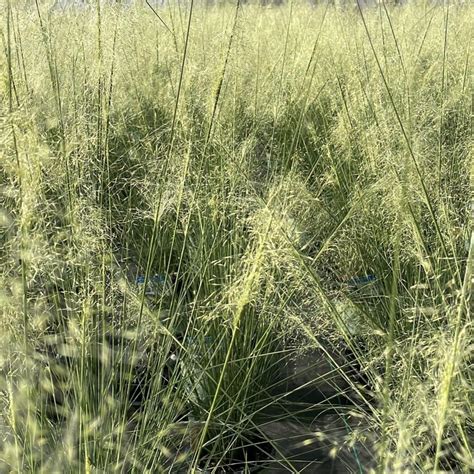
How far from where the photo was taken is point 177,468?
112 centimetres

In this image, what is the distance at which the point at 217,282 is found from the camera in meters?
1.43

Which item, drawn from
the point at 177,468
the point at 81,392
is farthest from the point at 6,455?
the point at 177,468

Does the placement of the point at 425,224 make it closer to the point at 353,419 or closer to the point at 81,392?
the point at 353,419

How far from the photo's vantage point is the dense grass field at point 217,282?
93cm

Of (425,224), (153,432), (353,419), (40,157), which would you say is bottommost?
(353,419)

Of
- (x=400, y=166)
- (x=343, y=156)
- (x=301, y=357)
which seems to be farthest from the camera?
(x=343, y=156)

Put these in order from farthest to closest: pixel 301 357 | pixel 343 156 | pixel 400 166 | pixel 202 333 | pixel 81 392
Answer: pixel 343 156, pixel 301 357, pixel 400 166, pixel 202 333, pixel 81 392

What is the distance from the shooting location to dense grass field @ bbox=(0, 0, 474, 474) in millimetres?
931

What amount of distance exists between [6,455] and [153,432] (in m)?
0.25

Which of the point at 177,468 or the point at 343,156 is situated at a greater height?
the point at 343,156

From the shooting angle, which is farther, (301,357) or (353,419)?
(301,357)

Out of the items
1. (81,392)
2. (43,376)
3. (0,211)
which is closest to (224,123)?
(0,211)

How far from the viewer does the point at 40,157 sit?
2.98ft

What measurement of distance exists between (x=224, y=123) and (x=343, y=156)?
37cm
